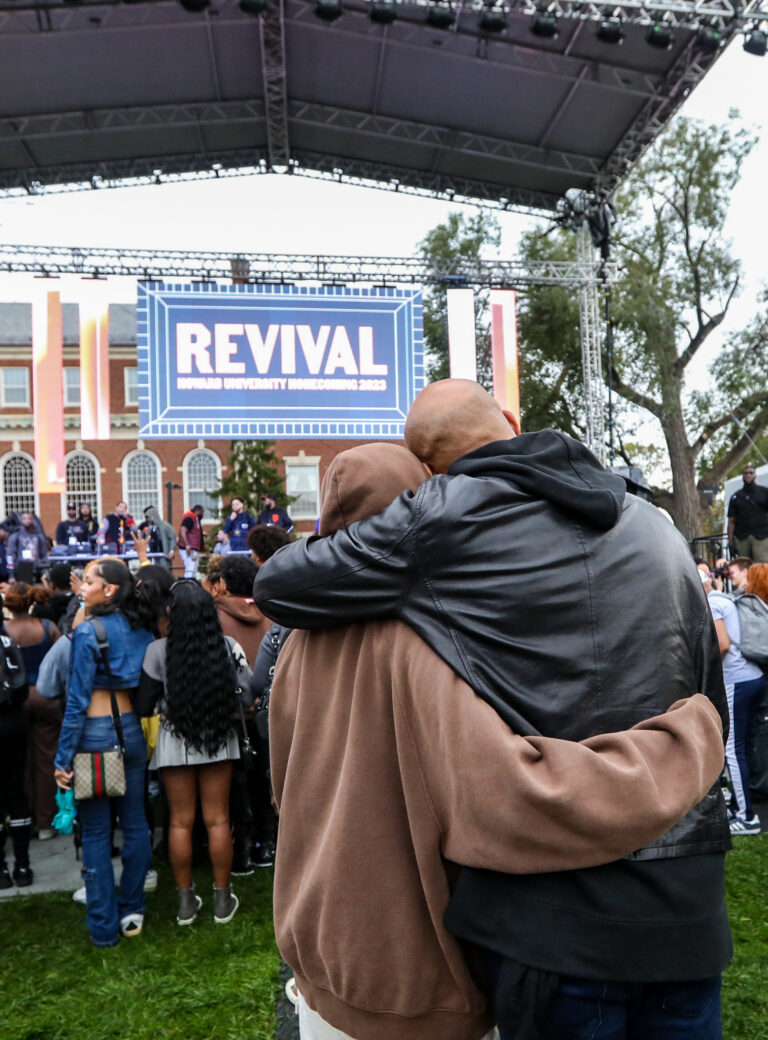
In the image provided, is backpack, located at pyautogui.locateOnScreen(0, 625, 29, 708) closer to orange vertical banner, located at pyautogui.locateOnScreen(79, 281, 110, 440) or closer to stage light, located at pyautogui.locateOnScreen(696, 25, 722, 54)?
orange vertical banner, located at pyautogui.locateOnScreen(79, 281, 110, 440)

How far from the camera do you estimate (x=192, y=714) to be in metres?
4.40

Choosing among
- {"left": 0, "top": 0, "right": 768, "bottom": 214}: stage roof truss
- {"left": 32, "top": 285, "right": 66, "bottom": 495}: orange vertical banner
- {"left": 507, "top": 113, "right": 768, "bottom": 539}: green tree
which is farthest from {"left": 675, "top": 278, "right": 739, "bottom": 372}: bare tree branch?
{"left": 32, "top": 285, "right": 66, "bottom": 495}: orange vertical banner

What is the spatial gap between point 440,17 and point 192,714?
11.5m

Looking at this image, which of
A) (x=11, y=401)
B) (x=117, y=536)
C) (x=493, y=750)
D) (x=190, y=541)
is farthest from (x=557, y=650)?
(x=11, y=401)

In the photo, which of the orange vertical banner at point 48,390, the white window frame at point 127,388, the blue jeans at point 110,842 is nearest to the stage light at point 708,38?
the orange vertical banner at point 48,390

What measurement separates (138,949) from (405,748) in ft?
11.9

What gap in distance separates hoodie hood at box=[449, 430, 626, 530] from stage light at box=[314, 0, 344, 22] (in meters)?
12.8

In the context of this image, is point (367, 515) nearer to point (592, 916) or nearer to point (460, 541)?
point (460, 541)

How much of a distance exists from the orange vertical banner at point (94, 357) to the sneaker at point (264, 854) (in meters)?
10.2

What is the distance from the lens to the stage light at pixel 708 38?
480 inches

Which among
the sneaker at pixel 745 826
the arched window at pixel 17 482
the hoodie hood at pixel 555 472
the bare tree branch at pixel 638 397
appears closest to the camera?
the hoodie hood at pixel 555 472

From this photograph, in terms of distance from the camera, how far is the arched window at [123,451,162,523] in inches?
1560

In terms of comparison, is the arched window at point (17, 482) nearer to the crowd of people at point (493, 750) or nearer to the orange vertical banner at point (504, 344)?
the orange vertical banner at point (504, 344)

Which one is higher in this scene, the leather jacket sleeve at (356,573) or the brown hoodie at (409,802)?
the leather jacket sleeve at (356,573)
